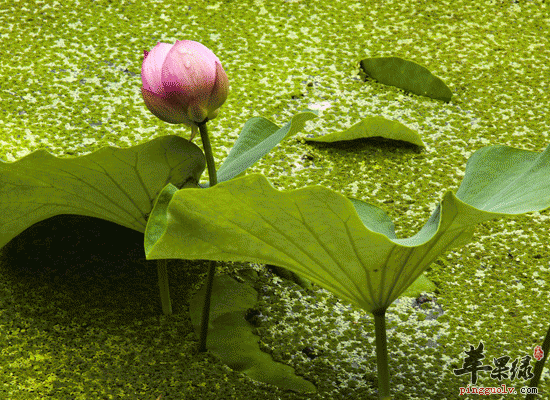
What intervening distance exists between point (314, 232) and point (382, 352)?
155mm

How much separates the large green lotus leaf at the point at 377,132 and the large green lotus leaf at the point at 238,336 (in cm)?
36

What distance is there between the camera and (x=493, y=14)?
59.1 inches

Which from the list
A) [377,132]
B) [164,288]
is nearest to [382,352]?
[164,288]

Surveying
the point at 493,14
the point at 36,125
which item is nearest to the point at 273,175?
the point at 36,125

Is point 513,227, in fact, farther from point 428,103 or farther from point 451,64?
point 451,64

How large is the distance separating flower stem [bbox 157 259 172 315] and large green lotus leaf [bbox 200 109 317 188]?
106 millimetres

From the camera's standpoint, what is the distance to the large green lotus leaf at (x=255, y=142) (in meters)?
0.66

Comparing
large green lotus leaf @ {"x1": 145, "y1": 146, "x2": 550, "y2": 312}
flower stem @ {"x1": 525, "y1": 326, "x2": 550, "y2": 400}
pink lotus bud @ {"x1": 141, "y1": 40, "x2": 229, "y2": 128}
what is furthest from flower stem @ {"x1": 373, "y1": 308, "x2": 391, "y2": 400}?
pink lotus bud @ {"x1": 141, "y1": 40, "x2": 229, "y2": 128}

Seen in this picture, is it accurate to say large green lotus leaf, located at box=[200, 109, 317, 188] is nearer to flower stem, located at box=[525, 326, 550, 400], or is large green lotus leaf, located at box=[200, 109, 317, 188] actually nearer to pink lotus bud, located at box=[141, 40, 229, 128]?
pink lotus bud, located at box=[141, 40, 229, 128]

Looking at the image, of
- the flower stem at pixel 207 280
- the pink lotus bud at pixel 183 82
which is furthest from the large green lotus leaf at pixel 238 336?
the pink lotus bud at pixel 183 82

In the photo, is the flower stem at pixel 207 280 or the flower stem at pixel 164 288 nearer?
the flower stem at pixel 207 280

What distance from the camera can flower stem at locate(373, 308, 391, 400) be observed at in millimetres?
608

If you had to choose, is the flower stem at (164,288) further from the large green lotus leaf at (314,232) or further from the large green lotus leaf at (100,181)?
the large green lotus leaf at (314,232)

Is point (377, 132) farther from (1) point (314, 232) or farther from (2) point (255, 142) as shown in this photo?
(1) point (314, 232)
